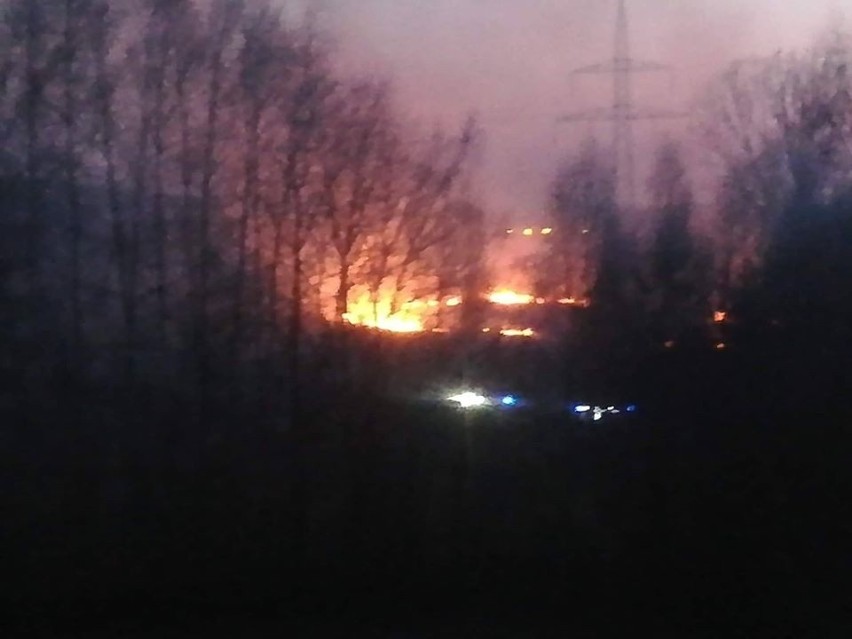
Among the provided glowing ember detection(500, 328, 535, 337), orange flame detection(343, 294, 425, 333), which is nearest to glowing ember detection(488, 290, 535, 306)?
glowing ember detection(500, 328, 535, 337)

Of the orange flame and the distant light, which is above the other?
the orange flame

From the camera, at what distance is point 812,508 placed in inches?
530

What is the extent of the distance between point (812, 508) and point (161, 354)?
8.40 meters

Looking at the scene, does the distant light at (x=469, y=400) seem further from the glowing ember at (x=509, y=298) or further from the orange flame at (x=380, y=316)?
the glowing ember at (x=509, y=298)

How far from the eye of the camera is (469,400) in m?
17.3

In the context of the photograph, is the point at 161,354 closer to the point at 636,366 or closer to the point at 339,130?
the point at 339,130

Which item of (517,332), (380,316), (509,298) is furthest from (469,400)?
(509,298)

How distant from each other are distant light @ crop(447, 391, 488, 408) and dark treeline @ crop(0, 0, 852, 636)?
0.42 m

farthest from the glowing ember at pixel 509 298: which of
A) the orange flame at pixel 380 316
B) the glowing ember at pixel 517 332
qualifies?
the orange flame at pixel 380 316

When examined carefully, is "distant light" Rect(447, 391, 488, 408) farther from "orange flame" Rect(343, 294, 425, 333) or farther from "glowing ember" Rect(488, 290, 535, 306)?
"glowing ember" Rect(488, 290, 535, 306)

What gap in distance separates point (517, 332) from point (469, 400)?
81.3 inches

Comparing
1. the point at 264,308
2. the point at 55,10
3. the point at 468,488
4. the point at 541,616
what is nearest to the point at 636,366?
the point at 468,488

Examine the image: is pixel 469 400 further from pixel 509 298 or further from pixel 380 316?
pixel 509 298

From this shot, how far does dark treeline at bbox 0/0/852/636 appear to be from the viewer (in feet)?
43.5
